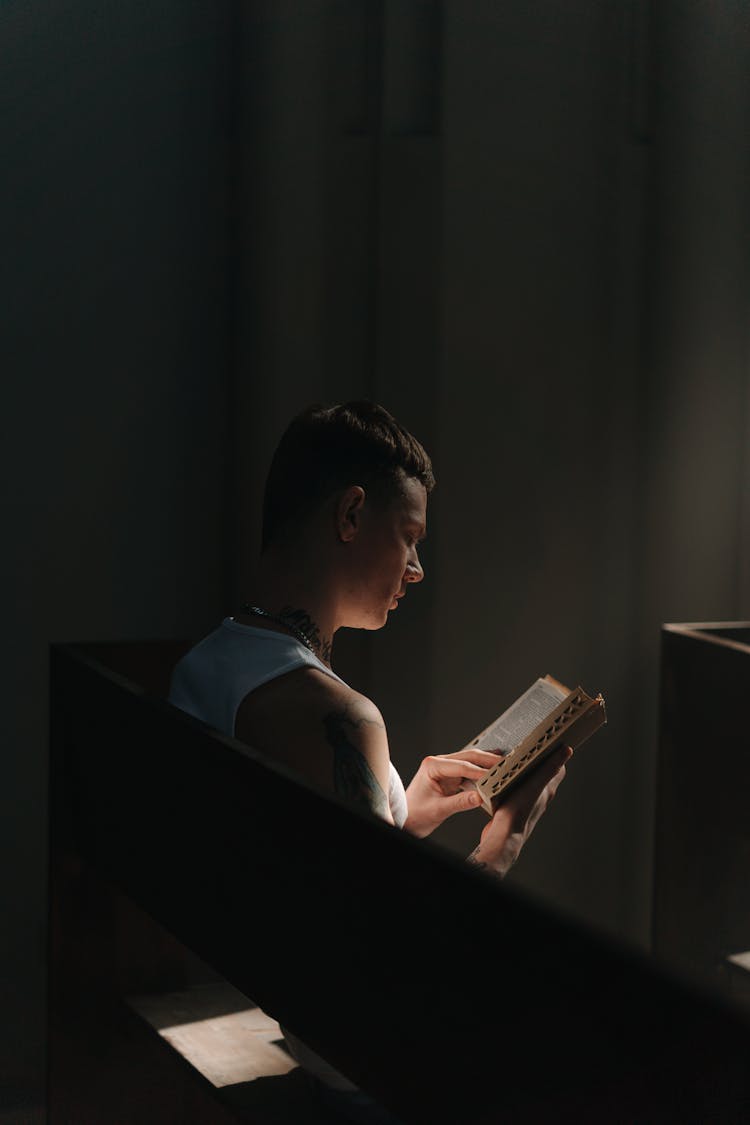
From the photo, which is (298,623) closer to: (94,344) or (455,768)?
(455,768)

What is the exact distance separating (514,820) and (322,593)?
1.51ft

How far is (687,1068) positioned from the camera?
1108 millimetres

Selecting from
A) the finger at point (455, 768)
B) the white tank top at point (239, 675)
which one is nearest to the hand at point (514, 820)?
the white tank top at point (239, 675)

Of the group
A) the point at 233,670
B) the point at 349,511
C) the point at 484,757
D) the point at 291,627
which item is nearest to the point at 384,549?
the point at 349,511

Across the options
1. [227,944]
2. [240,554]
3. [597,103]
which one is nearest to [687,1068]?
[227,944]

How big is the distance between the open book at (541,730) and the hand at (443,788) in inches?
2.8

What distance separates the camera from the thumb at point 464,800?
229cm

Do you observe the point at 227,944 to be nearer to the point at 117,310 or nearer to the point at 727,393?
the point at 117,310

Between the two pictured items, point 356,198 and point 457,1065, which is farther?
point 356,198

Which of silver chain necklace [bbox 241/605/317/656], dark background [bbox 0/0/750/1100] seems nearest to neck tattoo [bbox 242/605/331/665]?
silver chain necklace [bbox 241/605/317/656]

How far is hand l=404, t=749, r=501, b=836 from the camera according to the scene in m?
2.33

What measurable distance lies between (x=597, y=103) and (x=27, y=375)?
5.42ft

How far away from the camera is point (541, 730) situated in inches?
82.2

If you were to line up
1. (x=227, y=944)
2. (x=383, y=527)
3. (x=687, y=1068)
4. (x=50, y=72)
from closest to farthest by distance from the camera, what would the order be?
(x=687, y=1068) → (x=227, y=944) → (x=383, y=527) → (x=50, y=72)
